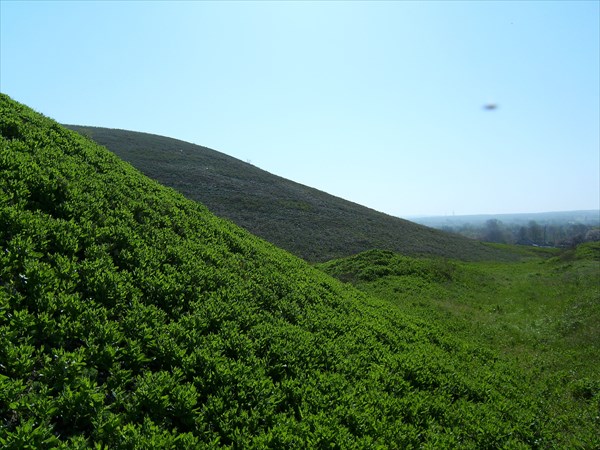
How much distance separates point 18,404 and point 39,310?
6.55 feet

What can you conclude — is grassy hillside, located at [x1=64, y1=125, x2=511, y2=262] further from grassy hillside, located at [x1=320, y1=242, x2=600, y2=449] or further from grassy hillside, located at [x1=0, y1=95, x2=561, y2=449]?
grassy hillside, located at [x1=0, y1=95, x2=561, y2=449]

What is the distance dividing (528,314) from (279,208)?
47953 mm

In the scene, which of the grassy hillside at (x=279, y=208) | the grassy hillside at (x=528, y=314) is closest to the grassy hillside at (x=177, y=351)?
the grassy hillside at (x=528, y=314)

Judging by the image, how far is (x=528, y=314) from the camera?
22.7m

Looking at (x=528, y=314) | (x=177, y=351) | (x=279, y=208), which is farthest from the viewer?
(x=279, y=208)

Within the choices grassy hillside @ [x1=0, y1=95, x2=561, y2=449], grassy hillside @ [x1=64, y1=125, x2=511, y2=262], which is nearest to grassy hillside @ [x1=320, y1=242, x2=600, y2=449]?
grassy hillside @ [x1=0, y1=95, x2=561, y2=449]

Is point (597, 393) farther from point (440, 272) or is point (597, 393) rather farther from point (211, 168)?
point (211, 168)

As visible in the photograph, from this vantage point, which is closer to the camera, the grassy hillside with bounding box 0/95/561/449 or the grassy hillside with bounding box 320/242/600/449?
the grassy hillside with bounding box 0/95/561/449

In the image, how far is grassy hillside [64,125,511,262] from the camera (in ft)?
180

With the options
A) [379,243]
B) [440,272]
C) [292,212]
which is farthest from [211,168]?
[440,272]

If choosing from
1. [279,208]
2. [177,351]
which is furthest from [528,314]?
[279,208]

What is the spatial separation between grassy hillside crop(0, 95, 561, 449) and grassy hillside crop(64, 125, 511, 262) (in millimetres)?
35787

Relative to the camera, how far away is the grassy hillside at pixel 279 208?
54812mm

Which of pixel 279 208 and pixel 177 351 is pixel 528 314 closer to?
pixel 177 351
